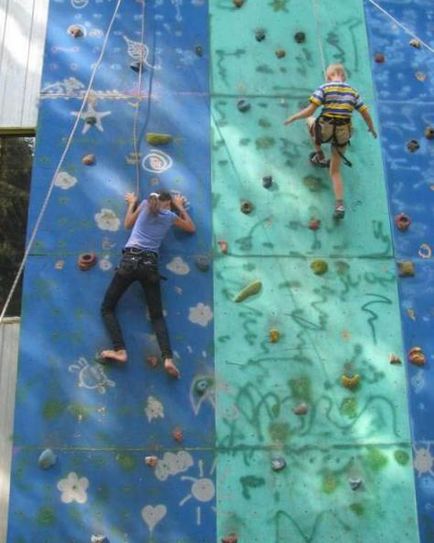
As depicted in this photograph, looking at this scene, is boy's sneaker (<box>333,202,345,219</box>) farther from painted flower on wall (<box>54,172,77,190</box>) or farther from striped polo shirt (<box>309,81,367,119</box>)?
painted flower on wall (<box>54,172,77,190</box>)

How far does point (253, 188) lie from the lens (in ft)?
19.4

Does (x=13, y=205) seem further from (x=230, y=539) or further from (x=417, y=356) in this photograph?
(x=417, y=356)

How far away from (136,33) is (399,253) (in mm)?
3124

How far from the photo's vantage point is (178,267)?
5656 millimetres

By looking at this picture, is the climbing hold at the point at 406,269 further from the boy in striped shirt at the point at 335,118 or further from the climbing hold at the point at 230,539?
the climbing hold at the point at 230,539

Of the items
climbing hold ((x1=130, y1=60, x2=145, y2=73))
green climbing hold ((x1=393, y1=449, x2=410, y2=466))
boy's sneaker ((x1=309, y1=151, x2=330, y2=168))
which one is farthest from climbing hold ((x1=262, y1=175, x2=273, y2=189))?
green climbing hold ((x1=393, y1=449, x2=410, y2=466))

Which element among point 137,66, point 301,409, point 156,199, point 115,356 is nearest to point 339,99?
point 156,199

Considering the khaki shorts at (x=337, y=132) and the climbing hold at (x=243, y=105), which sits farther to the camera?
the climbing hold at (x=243, y=105)

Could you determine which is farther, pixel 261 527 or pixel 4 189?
pixel 4 189

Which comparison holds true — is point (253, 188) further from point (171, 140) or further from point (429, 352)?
point (429, 352)

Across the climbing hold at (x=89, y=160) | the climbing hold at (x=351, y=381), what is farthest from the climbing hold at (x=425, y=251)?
the climbing hold at (x=89, y=160)

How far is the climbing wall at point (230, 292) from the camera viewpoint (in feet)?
16.7

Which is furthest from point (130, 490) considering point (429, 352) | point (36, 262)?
point (429, 352)

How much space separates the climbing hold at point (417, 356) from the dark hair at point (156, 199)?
231cm
